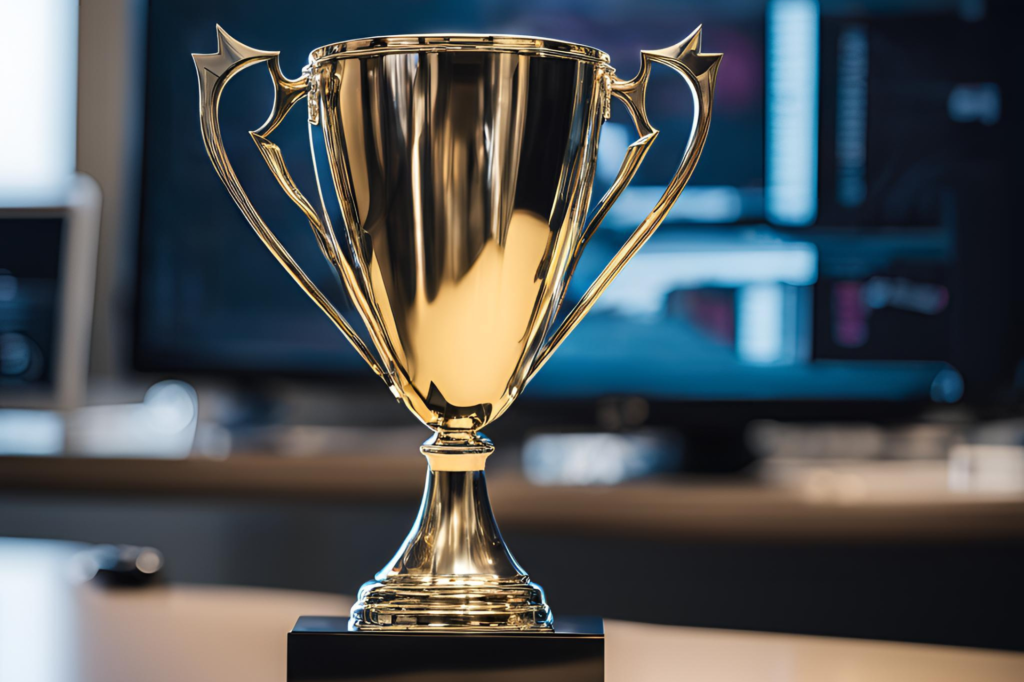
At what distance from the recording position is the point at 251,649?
41cm

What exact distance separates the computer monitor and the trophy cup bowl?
40.6 inches

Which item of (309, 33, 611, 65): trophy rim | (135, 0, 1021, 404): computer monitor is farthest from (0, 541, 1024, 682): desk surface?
(135, 0, 1021, 404): computer monitor

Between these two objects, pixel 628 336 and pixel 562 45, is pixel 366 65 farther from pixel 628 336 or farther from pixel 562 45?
pixel 628 336

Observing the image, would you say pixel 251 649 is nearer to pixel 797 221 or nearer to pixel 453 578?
pixel 453 578

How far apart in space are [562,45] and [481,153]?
4cm

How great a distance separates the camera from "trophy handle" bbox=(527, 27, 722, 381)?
37cm

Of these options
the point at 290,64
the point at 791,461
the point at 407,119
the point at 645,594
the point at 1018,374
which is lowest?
the point at 645,594

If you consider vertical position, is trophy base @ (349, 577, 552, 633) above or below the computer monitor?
below

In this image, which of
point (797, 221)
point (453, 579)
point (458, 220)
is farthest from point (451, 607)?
point (797, 221)

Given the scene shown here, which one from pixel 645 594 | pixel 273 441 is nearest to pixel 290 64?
pixel 273 441

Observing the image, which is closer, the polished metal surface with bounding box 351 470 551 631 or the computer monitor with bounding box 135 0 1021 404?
the polished metal surface with bounding box 351 470 551 631

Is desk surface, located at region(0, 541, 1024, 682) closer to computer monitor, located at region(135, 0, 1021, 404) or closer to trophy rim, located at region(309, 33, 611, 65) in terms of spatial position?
trophy rim, located at region(309, 33, 611, 65)

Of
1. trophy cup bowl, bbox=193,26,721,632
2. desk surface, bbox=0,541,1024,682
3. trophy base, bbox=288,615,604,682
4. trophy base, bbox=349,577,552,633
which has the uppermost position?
trophy cup bowl, bbox=193,26,721,632

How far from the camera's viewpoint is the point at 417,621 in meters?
0.35
